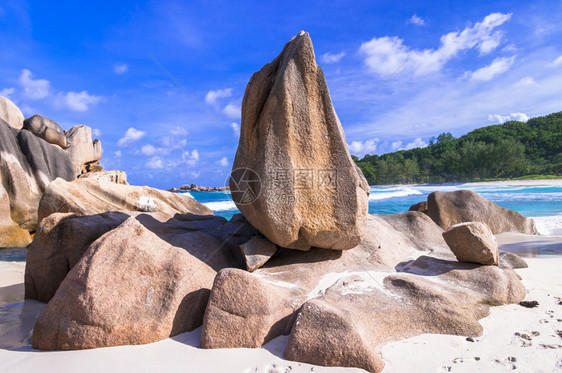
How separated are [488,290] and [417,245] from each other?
2133mm

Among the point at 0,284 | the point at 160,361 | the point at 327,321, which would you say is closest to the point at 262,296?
the point at 327,321

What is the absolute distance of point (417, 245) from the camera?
555 centimetres

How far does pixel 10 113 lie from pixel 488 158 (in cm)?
5849

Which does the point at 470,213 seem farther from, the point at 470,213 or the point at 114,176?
the point at 114,176

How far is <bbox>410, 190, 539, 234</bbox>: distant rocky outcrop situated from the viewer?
809 cm

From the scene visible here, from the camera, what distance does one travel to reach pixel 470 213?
8.23m

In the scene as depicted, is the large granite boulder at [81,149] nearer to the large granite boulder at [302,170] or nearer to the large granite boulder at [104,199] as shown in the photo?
the large granite boulder at [104,199]

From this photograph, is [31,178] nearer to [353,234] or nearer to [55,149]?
[55,149]

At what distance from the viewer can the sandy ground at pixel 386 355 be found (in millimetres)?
2357

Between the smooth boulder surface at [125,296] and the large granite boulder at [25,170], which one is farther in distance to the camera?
the large granite boulder at [25,170]

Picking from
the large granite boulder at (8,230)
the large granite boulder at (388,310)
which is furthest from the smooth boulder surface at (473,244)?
the large granite boulder at (8,230)

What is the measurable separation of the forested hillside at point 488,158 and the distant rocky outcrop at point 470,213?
46.4 metres

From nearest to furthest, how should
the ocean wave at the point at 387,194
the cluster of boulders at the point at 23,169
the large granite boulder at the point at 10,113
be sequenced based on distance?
the cluster of boulders at the point at 23,169
the large granite boulder at the point at 10,113
the ocean wave at the point at 387,194

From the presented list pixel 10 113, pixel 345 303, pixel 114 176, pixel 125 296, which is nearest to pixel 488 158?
pixel 114 176
